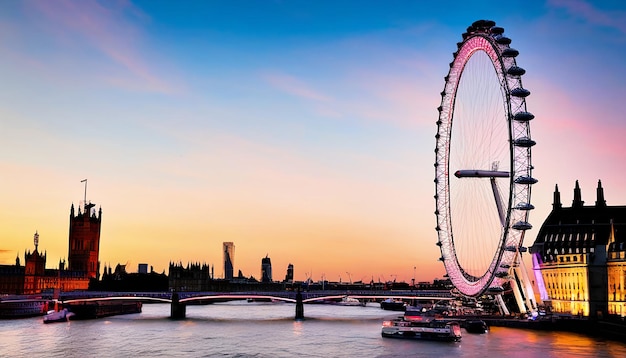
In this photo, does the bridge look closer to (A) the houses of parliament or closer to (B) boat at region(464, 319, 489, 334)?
(B) boat at region(464, 319, 489, 334)

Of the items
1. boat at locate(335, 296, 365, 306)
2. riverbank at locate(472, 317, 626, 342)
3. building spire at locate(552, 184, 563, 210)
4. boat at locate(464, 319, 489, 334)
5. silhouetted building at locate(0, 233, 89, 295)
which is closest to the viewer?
riverbank at locate(472, 317, 626, 342)

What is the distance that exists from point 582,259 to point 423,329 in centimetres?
2305

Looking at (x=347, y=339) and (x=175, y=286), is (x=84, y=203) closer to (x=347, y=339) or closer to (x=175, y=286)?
(x=175, y=286)

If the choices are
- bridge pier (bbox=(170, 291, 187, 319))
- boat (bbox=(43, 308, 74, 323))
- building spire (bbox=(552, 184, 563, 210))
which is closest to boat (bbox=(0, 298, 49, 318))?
boat (bbox=(43, 308, 74, 323))

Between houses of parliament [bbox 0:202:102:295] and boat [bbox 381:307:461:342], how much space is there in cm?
10023

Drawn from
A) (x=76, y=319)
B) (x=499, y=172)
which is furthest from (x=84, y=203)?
(x=499, y=172)

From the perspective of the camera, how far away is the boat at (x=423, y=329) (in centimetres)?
6391

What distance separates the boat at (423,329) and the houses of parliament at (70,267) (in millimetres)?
100235

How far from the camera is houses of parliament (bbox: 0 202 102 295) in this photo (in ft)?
494

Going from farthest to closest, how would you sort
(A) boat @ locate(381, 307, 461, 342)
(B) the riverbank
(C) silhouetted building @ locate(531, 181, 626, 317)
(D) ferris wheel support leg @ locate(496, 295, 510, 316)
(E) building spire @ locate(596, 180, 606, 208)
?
1. (E) building spire @ locate(596, 180, 606, 208)
2. (D) ferris wheel support leg @ locate(496, 295, 510, 316)
3. (C) silhouetted building @ locate(531, 181, 626, 317)
4. (A) boat @ locate(381, 307, 461, 342)
5. (B) the riverbank

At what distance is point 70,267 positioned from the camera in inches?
6821

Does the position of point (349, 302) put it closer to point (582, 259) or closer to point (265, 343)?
point (582, 259)

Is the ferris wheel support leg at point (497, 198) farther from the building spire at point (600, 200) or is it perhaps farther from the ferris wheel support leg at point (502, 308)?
the building spire at point (600, 200)

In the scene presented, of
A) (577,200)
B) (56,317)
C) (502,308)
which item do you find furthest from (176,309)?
(577,200)
